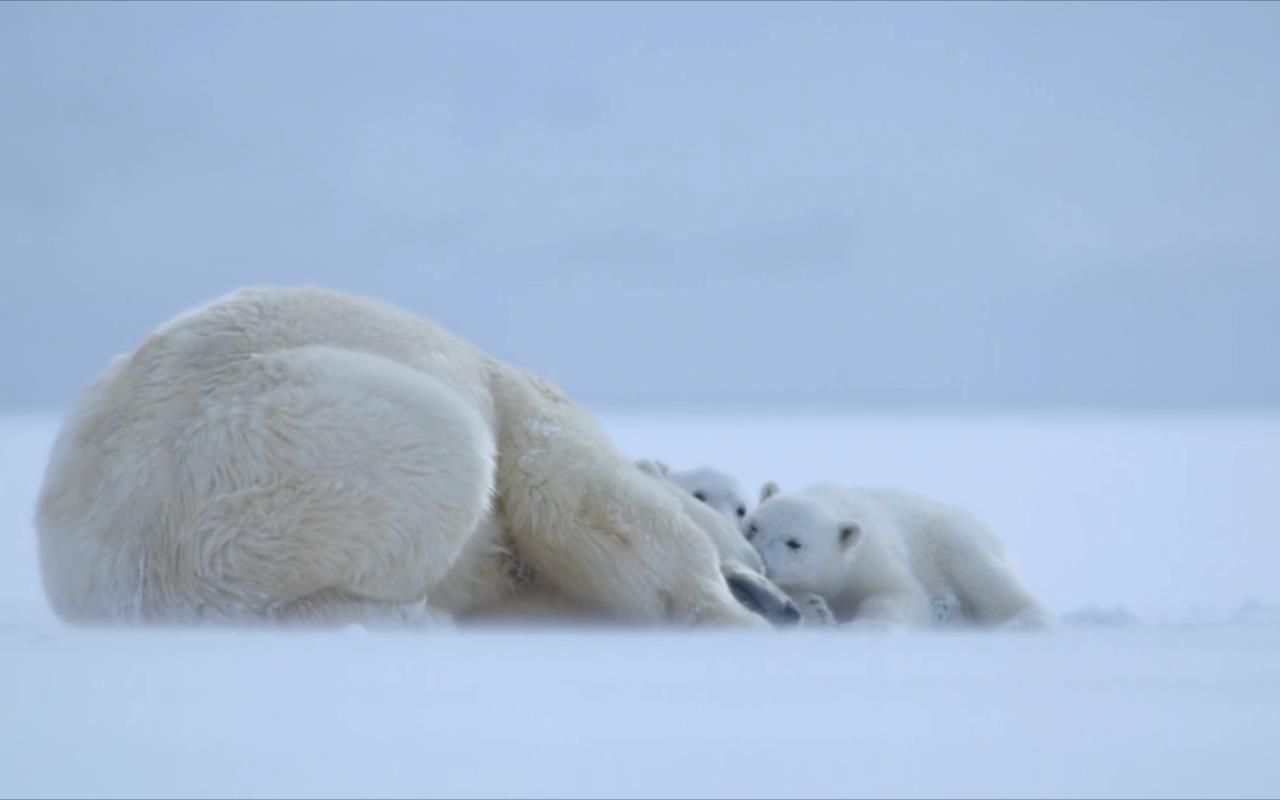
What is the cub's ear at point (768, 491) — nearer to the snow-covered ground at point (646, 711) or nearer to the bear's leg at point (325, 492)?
the snow-covered ground at point (646, 711)

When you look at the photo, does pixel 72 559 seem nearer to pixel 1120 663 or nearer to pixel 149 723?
pixel 149 723

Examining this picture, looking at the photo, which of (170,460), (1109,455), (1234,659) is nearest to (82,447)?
(170,460)

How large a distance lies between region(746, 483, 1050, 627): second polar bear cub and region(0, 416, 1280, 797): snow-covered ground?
1.31ft

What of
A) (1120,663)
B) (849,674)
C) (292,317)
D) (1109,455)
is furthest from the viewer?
(1109,455)

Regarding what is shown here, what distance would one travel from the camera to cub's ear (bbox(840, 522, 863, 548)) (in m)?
5.99

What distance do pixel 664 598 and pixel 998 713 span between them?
214cm

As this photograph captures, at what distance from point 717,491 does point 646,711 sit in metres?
3.14

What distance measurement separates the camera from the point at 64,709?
3.14 metres

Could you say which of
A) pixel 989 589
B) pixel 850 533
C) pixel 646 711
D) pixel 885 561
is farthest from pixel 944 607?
pixel 646 711

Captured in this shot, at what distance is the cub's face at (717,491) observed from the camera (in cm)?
633

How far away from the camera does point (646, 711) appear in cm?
325

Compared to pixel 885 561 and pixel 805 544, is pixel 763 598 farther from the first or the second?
pixel 885 561

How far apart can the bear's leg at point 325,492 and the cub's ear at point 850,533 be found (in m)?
1.70

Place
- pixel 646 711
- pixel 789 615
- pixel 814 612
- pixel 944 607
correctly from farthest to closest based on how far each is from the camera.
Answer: pixel 944 607, pixel 814 612, pixel 789 615, pixel 646 711
